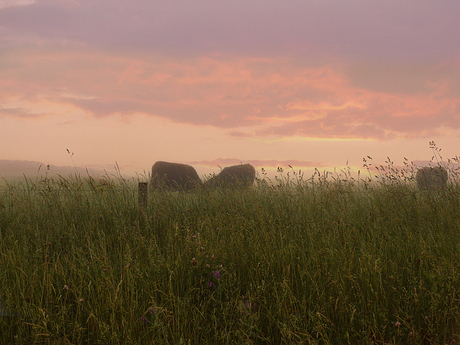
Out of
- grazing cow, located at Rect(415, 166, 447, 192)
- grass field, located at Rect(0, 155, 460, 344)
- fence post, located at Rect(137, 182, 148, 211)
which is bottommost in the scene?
grass field, located at Rect(0, 155, 460, 344)

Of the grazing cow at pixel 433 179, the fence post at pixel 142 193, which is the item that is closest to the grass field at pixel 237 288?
the fence post at pixel 142 193

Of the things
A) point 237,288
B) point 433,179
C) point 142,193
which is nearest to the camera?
point 237,288

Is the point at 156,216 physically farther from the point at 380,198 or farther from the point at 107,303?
the point at 380,198

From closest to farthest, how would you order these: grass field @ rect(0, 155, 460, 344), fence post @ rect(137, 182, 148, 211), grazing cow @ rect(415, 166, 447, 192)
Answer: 1. grass field @ rect(0, 155, 460, 344)
2. fence post @ rect(137, 182, 148, 211)
3. grazing cow @ rect(415, 166, 447, 192)

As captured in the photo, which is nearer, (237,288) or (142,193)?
(237,288)

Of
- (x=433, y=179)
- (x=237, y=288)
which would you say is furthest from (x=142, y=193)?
(x=433, y=179)

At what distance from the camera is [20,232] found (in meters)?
4.89

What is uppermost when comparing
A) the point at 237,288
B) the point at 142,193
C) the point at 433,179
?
the point at 433,179

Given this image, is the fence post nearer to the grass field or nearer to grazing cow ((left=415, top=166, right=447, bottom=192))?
the grass field

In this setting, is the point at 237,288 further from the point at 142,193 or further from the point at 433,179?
the point at 433,179

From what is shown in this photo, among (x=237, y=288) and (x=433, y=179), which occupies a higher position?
(x=433, y=179)

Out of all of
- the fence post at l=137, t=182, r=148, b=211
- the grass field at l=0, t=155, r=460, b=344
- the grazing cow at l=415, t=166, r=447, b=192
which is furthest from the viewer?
the grazing cow at l=415, t=166, r=447, b=192

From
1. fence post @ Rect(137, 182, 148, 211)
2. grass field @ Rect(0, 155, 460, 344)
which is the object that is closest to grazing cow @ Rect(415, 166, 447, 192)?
grass field @ Rect(0, 155, 460, 344)

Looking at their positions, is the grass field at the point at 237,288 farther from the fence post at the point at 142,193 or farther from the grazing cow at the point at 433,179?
the grazing cow at the point at 433,179
